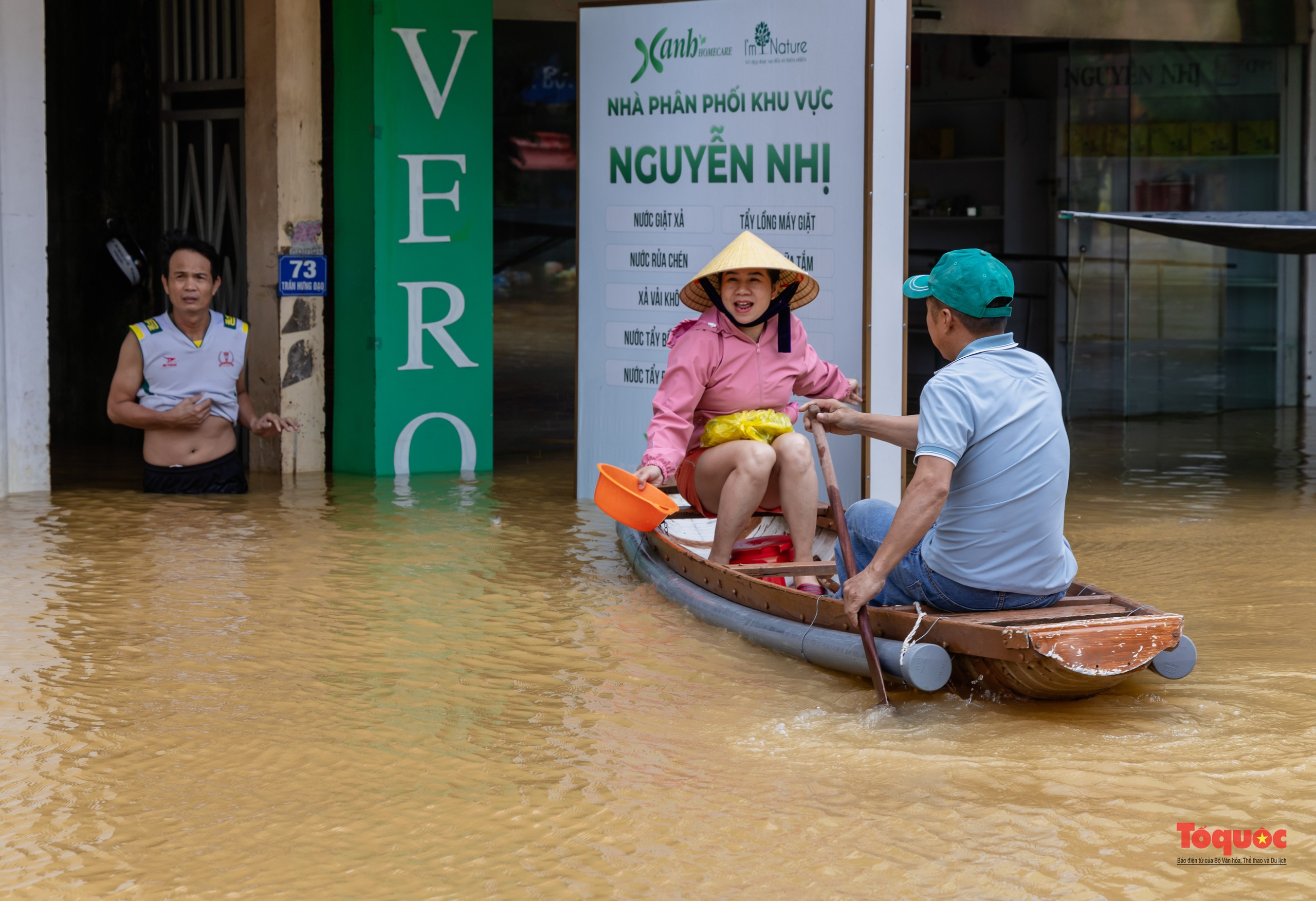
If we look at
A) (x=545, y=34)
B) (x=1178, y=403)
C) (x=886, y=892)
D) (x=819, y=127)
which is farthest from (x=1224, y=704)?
(x=545, y=34)

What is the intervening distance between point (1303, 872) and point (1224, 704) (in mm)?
1100

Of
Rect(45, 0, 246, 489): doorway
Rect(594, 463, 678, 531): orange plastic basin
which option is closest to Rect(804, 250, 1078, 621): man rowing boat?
Rect(594, 463, 678, 531): orange plastic basin

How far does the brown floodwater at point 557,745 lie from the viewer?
2.72 meters

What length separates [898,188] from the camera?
628 centimetres

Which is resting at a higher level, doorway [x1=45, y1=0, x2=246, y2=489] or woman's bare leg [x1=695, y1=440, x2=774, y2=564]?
doorway [x1=45, y1=0, x2=246, y2=489]

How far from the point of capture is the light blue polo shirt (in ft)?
12.0

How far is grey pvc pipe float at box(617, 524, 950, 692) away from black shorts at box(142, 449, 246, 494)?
2.73m

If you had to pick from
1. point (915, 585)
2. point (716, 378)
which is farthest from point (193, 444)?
point (915, 585)

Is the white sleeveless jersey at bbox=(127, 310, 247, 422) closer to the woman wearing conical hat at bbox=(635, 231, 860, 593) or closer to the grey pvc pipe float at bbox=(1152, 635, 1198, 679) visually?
the woman wearing conical hat at bbox=(635, 231, 860, 593)

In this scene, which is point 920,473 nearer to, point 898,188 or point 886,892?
point 886,892

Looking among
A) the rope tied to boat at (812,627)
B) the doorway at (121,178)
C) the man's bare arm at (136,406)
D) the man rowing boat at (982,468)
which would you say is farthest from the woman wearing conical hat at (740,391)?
the doorway at (121,178)

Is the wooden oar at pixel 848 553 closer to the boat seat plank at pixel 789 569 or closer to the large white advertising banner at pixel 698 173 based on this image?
the boat seat plank at pixel 789 569

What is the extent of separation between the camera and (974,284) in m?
3.69
